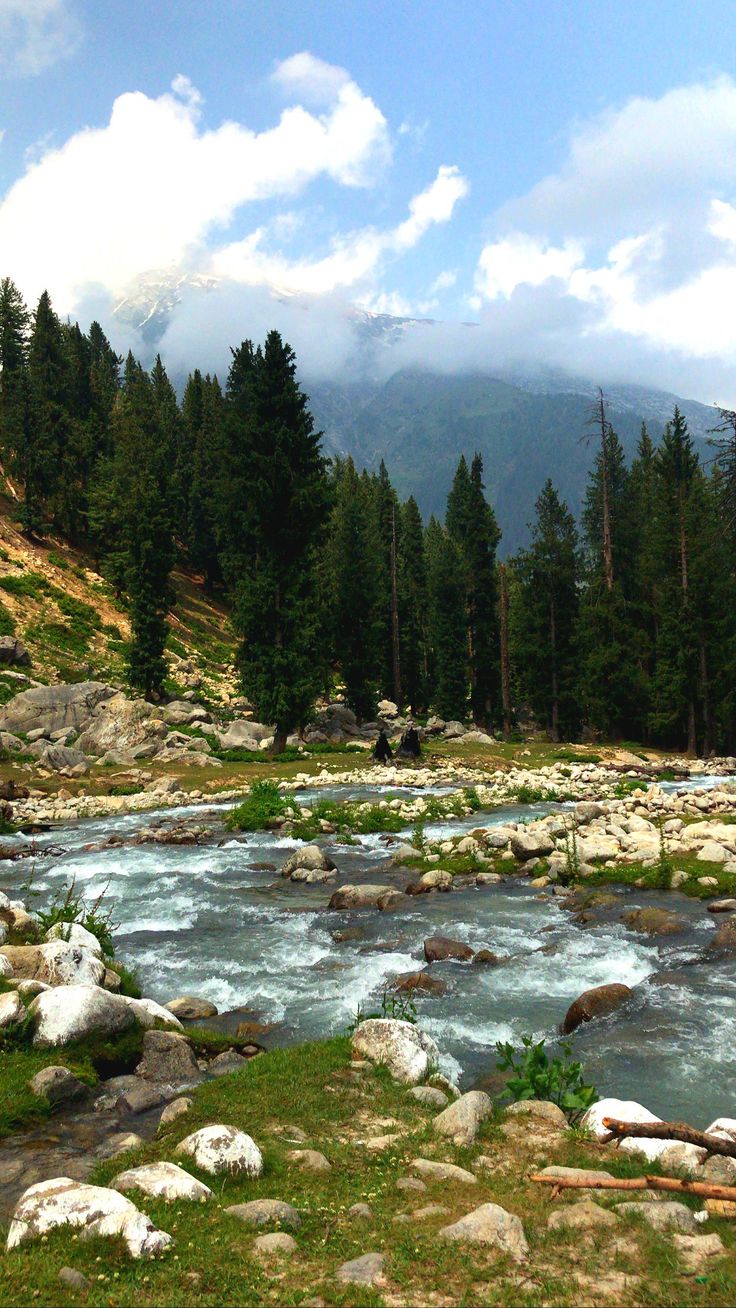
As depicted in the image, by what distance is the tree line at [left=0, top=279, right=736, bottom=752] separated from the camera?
123 ft

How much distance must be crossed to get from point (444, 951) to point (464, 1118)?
5.24 m

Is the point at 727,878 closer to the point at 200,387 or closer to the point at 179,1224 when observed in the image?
the point at 179,1224

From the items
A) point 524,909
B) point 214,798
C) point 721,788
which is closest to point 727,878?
point 524,909

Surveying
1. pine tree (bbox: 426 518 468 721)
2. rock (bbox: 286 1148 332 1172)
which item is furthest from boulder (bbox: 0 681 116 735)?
rock (bbox: 286 1148 332 1172)

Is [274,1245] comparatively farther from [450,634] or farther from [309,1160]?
[450,634]

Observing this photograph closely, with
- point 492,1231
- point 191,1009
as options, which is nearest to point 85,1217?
point 492,1231

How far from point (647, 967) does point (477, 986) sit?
2.44 m

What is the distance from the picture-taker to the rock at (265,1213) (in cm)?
477

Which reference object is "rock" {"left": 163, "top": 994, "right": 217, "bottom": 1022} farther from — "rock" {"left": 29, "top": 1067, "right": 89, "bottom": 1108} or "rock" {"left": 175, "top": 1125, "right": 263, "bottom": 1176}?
"rock" {"left": 175, "top": 1125, "right": 263, "bottom": 1176}

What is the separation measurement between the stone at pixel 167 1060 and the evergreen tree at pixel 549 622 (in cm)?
4602

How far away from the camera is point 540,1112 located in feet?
21.7

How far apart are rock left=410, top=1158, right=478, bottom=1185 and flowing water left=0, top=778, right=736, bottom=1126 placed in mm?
2375

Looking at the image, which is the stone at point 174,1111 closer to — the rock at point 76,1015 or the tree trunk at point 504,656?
the rock at point 76,1015

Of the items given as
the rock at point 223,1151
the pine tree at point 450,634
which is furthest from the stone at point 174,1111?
the pine tree at point 450,634
